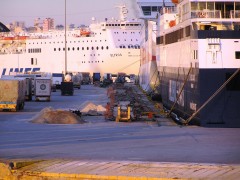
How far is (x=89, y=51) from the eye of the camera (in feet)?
357

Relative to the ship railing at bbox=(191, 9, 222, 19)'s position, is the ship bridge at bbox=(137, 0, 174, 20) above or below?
above

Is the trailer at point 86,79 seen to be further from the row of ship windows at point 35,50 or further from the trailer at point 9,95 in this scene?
the trailer at point 9,95

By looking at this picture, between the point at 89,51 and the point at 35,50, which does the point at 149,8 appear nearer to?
the point at 89,51

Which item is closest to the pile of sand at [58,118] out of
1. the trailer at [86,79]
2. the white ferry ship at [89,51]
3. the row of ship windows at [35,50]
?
the trailer at [86,79]

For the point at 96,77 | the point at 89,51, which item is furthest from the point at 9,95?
the point at 89,51

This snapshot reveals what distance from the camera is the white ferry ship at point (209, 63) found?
24.7m

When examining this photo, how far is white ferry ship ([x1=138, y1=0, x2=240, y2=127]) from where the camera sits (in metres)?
24.7

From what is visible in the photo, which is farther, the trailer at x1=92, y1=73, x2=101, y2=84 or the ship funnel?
the ship funnel

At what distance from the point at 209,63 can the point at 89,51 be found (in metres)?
84.2

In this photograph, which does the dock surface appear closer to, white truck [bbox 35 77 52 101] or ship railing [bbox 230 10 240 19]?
ship railing [bbox 230 10 240 19]

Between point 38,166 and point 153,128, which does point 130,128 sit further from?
point 38,166

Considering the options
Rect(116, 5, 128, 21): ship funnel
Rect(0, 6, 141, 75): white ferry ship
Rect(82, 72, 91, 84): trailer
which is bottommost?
Rect(82, 72, 91, 84): trailer

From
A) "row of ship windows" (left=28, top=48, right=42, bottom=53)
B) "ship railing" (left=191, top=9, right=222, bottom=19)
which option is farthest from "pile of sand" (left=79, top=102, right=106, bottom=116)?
"row of ship windows" (left=28, top=48, right=42, bottom=53)

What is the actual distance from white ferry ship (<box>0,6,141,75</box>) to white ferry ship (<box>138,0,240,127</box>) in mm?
76154
